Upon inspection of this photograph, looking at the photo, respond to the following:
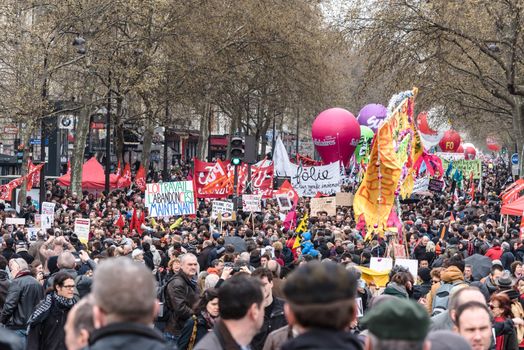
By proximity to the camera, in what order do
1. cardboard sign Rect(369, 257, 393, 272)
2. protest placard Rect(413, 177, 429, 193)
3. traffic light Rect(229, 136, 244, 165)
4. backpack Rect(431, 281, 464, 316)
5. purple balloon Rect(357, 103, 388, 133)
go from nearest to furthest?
backpack Rect(431, 281, 464, 316) < cardboard sign Rect(369, 257, 393, 272) < traffic light Rect(229, 136, 244, 165) < protest placard Rect(413, 177, 429, 193) < purple balloon Rect(357, 103, 388, 133)

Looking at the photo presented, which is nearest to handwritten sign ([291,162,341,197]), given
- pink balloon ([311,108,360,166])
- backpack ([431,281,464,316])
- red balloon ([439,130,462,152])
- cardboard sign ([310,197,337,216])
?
cardboard sign ([310,197,337,216])

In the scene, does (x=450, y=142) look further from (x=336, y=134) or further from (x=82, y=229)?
(x=82, y=229)

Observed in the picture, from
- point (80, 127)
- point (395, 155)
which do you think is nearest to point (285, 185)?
point (395, 155)

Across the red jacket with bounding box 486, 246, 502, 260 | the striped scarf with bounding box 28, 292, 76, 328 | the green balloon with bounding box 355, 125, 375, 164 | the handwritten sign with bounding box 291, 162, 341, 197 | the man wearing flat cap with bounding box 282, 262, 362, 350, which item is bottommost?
the striped scarf with bounding box 28, 292, 76, 328

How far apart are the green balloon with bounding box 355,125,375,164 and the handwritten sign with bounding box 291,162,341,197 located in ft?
39.0

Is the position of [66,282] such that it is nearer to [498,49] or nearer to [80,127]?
[498,49]

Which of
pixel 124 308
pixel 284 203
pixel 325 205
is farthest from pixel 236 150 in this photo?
pixel 124 308

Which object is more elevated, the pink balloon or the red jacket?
the pink balloon

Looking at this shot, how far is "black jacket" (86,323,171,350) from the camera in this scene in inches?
158

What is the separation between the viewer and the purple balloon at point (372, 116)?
4775 centimetres

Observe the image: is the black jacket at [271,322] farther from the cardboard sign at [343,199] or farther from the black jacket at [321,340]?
the cardboard sign at [343,199]

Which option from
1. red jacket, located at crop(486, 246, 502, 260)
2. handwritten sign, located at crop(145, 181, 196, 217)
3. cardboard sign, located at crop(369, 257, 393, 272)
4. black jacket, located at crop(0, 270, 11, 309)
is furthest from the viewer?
handwritten sign, located at crop(145, 181, 196, 217)

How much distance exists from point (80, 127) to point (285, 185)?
14988mm

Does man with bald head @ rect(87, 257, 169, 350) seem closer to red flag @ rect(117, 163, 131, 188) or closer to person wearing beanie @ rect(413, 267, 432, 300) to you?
person wearing beanie @ rect(413, 267, 432, 300)
